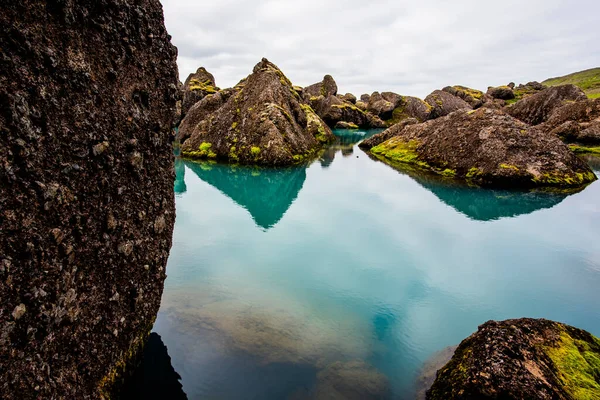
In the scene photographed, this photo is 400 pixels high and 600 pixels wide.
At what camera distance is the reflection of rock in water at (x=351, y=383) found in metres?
7.26

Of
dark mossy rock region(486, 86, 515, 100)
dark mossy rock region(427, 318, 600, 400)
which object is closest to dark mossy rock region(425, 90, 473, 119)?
dark mossy rock region(486, 86, 515, 100)

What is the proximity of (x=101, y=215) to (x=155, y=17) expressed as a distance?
178 inches

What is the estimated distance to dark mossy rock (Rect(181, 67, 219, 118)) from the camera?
3376 inches

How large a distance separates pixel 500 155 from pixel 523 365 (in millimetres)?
28199

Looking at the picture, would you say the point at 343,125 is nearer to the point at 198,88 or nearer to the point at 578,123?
the point at 198,88

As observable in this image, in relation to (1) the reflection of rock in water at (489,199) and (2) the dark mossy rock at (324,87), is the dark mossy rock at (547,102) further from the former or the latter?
(2) the dark mossy rock at (324,87)

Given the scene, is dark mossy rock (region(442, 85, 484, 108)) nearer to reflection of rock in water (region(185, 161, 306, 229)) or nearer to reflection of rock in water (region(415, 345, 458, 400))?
reflection of rock in water (region(185, 161, 306, 229))

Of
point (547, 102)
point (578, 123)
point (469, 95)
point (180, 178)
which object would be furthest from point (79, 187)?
point (469, 95)

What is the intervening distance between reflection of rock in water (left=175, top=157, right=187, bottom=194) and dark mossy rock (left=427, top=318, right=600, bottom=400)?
69.7 ft

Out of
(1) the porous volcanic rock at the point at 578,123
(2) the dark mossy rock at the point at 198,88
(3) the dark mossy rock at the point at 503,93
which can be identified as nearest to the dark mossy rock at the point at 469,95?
(3) the dark mossy rock at the point at 503,93

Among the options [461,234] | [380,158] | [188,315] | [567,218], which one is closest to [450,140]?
[380,158]

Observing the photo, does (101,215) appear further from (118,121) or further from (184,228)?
(184,228)

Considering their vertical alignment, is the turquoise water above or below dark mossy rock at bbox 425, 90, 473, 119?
below

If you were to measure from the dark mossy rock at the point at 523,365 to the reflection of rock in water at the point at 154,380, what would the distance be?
6096 mm
